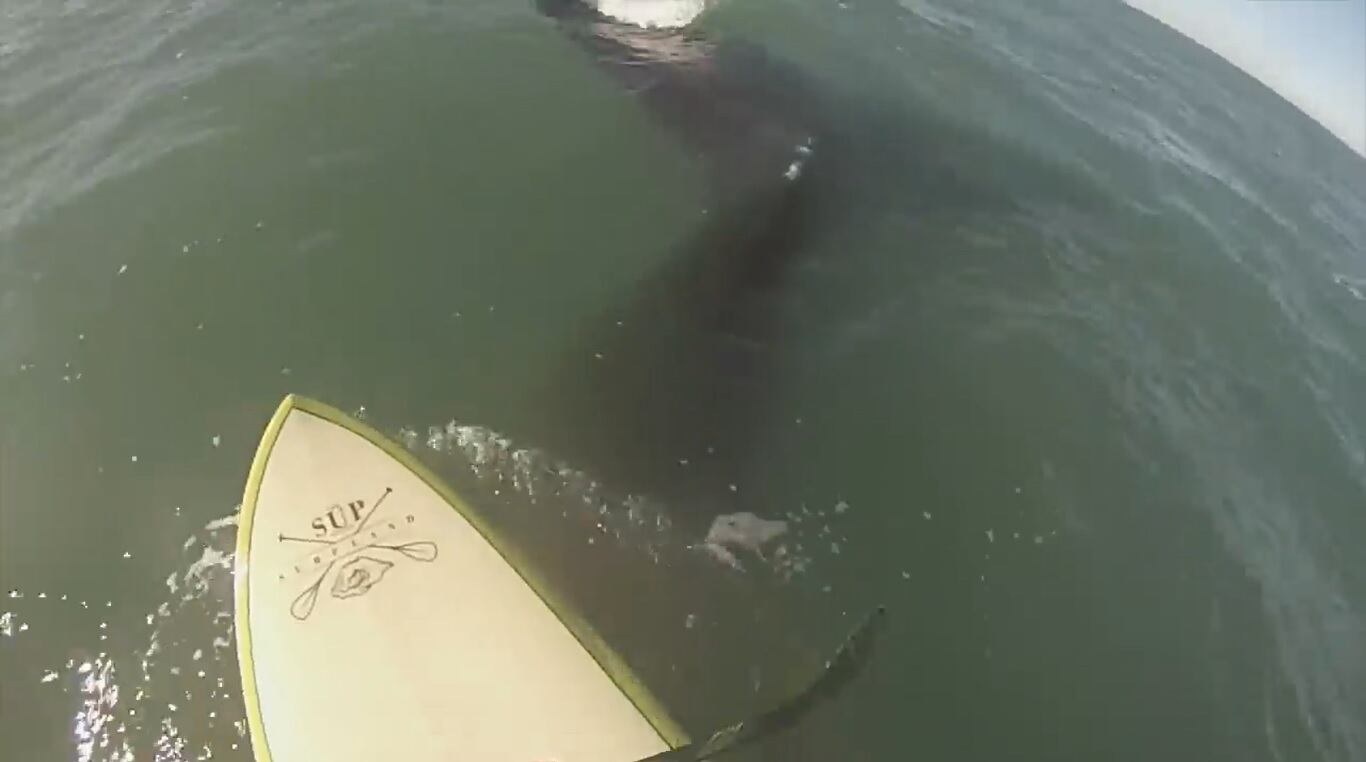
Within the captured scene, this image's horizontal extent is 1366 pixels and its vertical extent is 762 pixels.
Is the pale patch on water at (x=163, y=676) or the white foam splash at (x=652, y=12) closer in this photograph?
the pale patch on water at (x=163, y=676)

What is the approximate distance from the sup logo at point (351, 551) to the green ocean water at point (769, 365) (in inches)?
14.9

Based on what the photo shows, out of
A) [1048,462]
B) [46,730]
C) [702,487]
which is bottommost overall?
[46,730]

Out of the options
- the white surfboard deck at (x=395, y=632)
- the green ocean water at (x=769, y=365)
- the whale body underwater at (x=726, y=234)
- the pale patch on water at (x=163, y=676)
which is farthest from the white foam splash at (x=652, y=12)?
the pale patch on water at (x=163, y=676)

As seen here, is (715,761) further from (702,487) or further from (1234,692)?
(1234,692)

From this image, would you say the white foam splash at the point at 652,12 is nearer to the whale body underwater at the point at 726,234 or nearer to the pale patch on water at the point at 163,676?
the whale body underwater at the point at 726,234

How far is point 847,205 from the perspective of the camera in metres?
6.13

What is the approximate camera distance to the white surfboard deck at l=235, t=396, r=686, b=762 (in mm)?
4090

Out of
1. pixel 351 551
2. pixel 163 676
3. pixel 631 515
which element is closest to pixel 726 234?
pixel 631 515

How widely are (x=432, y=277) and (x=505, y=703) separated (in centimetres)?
247

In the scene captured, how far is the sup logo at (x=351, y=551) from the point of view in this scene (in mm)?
4414

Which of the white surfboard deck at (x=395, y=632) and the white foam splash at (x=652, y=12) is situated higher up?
the white foam splash at (x=652, y=12)

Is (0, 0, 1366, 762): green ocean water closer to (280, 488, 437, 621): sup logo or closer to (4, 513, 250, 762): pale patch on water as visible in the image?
(4, 513, 250, 762): pale patch on water

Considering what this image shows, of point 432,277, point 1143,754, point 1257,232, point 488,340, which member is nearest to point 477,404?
point 488,340

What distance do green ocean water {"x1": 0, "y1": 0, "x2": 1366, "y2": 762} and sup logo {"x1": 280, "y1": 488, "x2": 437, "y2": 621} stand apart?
38cm
